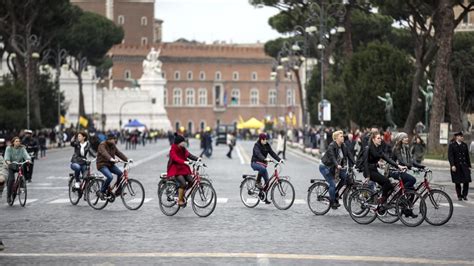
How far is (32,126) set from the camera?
65500mm

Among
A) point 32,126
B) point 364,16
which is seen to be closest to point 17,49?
point 32,126

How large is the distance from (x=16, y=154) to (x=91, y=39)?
72853mm

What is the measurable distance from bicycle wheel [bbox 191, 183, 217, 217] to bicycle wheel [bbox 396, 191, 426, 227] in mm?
3502

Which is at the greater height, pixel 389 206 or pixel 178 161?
pixel 178 161

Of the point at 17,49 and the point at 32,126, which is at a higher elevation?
the point at 17,49

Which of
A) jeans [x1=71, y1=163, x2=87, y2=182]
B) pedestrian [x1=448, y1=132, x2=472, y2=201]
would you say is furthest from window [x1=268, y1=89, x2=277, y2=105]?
jeans [x1=71, y1=163, x2=87, y2=182]

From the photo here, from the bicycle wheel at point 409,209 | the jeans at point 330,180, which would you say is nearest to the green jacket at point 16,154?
the jeans at point 330,180

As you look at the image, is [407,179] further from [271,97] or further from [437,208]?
[271,97]

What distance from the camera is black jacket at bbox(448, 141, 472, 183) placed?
75.7 feet

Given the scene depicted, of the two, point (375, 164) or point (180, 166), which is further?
point (180, 166)

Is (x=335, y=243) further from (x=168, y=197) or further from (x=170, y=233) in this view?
(x=168, y=197)

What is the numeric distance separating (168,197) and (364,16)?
5808cm

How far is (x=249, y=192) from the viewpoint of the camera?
69.3 feet

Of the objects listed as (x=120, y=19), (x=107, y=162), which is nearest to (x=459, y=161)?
(x=107, y=162)
